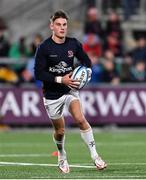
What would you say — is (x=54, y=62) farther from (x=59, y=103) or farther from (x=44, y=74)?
(x=59, y=103)

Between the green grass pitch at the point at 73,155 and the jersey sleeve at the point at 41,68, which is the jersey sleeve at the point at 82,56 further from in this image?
the green grass pitch at the point at 73,155

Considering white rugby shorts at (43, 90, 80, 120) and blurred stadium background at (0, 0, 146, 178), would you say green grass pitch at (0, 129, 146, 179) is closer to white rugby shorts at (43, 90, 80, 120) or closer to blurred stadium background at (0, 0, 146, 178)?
blurred stadium background at (0, 0, 146, 178)

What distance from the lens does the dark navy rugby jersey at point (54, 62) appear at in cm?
1230

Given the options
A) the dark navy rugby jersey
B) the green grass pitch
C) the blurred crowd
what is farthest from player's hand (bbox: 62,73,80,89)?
the blurred crowd

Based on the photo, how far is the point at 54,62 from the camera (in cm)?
1245

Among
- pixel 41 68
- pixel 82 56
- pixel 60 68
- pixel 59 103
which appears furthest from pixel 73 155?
pixel 41 68

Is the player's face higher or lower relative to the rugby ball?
higher

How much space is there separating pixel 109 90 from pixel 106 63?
2.66 ft

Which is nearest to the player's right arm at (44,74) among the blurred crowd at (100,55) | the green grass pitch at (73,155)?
the green grass pitch at (73,155)

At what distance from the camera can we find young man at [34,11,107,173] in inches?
485

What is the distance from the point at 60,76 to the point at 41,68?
0.31 m

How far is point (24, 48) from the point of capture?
24078 millimetres

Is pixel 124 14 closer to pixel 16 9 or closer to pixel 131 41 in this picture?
pixel 131 41

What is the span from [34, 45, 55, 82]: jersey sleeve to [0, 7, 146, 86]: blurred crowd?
1001cm
